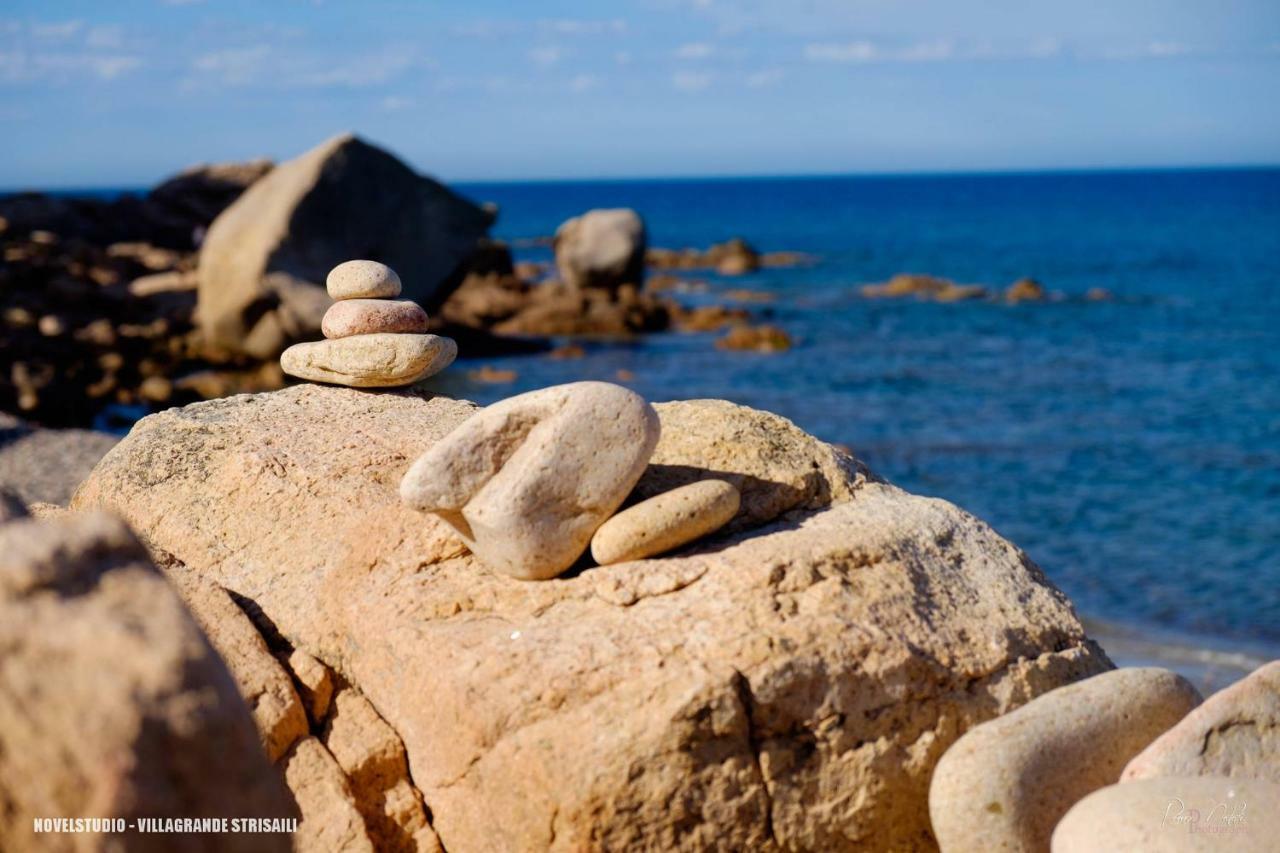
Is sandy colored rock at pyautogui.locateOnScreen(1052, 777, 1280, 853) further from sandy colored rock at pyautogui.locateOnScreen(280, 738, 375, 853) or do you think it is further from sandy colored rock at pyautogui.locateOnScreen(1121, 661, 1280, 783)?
sandy colored rock at pyautogui.locateOnScreen(280, 738, 375, 853)

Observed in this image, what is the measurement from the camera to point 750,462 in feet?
18.3

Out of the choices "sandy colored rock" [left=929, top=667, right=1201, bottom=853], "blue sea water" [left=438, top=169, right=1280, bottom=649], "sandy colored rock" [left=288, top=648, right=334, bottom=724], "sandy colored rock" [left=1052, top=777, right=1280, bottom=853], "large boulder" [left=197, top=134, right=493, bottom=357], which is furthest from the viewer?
"large boulder" [left=197, top=134, right=493, bottom=357]

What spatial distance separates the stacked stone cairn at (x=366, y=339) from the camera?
255 inches

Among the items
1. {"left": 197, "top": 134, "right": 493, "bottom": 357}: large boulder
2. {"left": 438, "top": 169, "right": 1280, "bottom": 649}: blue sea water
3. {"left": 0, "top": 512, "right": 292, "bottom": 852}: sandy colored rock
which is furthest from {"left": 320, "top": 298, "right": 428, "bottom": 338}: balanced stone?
{"left": 197, "top": 134, "right": 493, "bottom": 357}: large boulder

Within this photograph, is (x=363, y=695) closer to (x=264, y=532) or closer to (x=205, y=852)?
(x=264, y=532)

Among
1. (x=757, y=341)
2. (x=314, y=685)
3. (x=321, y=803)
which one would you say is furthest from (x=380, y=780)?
(x=757, y=341)

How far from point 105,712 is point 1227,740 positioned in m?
3.80

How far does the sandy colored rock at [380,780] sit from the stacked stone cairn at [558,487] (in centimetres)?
82

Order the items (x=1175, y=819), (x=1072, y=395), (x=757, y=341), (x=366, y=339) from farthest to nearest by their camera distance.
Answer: (x=757, y=341)
(x=1072, y=395)
(x=366, y=339)
(x=1175, y=819)

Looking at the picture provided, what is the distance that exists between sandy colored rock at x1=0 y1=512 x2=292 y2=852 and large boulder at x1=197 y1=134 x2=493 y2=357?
18.9 m

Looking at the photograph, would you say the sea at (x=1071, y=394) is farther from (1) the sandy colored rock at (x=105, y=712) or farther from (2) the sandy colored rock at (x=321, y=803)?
(1) the sandy colored rock at (x=105, y=712)

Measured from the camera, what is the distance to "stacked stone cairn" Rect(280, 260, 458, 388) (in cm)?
647

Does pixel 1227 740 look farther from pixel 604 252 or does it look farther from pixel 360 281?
pixel 604 252

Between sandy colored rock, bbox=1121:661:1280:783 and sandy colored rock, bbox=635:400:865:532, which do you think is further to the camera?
sandy colored rock, bbox=635:400:865:532
